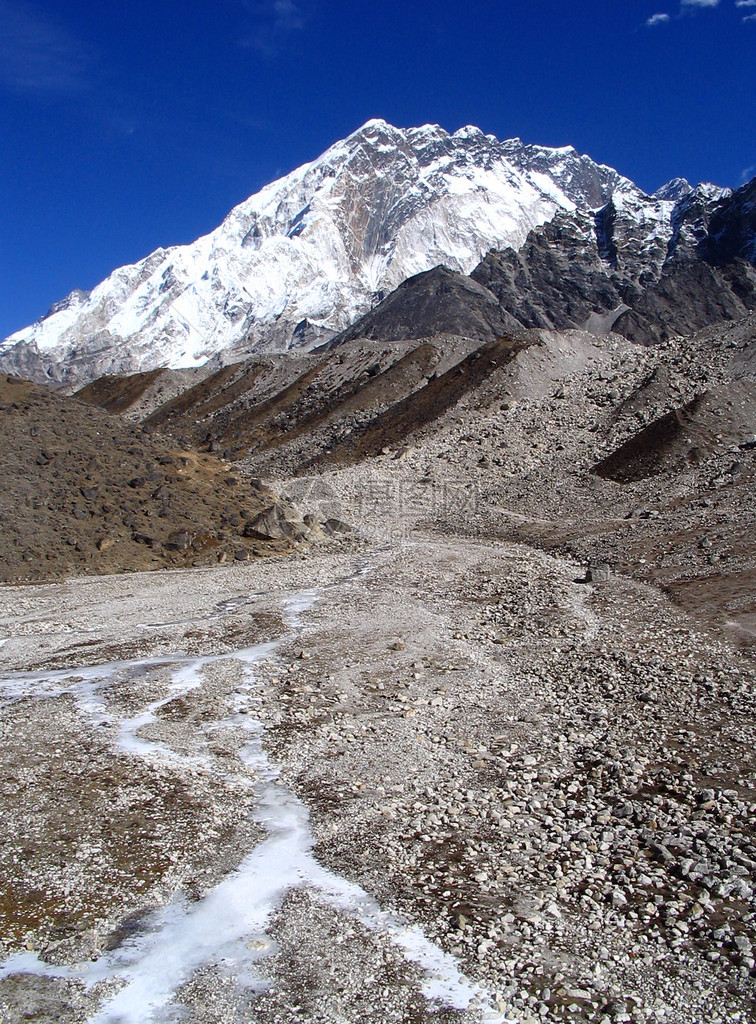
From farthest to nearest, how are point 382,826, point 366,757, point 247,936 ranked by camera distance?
point 366,757
point 382,826
point 247,936

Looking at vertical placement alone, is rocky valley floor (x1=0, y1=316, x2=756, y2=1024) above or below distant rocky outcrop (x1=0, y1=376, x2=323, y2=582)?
below

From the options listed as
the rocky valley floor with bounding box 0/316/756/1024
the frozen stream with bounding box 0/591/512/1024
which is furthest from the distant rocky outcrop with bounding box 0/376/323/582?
the frozen stream with bounding box 0/591/512/1024

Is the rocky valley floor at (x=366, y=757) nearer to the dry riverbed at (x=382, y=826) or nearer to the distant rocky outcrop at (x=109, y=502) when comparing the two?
the dry riverbed at (x=382, y=826)

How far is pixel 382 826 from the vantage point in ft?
35.5

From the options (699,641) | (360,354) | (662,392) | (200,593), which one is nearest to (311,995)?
(699,641)

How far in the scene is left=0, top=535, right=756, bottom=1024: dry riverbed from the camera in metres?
7.82

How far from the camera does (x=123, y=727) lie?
47.3 ft

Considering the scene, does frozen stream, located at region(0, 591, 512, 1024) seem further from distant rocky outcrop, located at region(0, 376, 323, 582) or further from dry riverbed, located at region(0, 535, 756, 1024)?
distant rocky outcrop, located at region(0, 376, 323, 582)

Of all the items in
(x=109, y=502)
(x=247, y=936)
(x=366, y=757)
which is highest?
(x=109, y=502)

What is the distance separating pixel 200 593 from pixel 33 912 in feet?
60.5

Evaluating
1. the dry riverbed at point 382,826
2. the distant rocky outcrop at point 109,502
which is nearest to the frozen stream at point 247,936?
the dry riverbed at point 382,826

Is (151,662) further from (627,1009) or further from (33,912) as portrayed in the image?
(627,1009)

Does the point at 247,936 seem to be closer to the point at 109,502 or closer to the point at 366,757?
the point at 366,757

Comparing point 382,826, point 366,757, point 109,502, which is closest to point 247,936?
point 382,826
